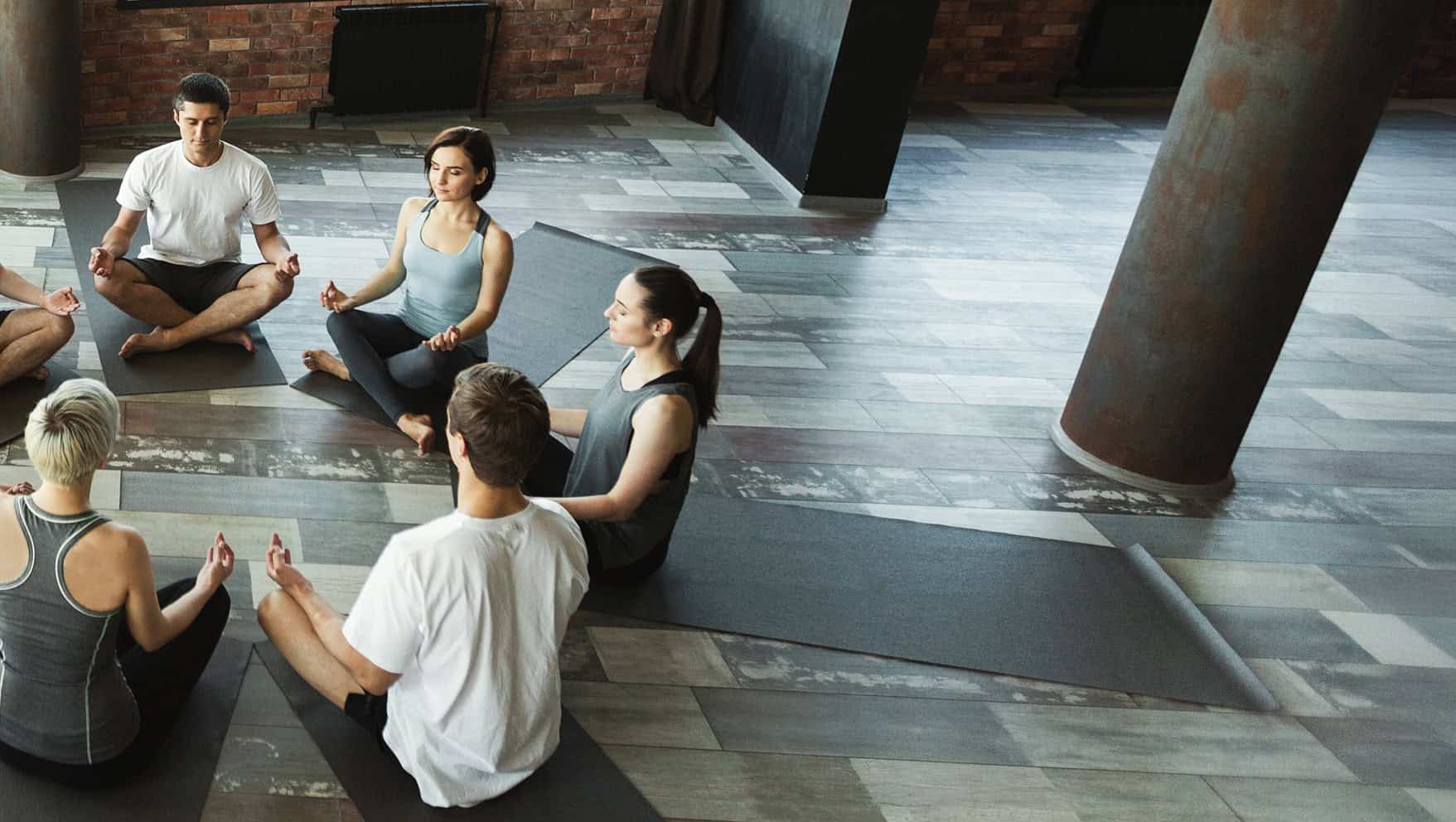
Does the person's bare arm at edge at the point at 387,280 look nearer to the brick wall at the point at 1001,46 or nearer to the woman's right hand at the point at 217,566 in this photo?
the woman's right hand at the point at 217,566

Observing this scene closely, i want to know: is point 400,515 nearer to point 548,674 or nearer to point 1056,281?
point 548,674

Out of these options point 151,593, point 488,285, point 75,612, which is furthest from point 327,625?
point 488,285

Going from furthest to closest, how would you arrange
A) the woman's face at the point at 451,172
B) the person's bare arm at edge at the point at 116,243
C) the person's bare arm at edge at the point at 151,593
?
the person's bare arm at edge at the point at 116,243 < the woman's face at the point at 451,172 < the person's bare arm at edge at the point at 151,593

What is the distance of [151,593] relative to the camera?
2568 millimetres

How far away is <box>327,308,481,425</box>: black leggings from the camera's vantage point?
447cm

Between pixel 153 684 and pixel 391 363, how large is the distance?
1.84 meters

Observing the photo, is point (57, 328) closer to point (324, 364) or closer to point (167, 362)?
point (167, 362)

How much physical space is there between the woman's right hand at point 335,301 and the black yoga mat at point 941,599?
4.42ft

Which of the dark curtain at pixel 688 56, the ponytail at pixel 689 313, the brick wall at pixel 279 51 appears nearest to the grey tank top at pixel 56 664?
the ponytail at pixel 689 313

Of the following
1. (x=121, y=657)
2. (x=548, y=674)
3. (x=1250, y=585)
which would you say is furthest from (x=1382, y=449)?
(x=121, y=657)

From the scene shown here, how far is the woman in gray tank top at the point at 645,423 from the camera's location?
3.39 metres

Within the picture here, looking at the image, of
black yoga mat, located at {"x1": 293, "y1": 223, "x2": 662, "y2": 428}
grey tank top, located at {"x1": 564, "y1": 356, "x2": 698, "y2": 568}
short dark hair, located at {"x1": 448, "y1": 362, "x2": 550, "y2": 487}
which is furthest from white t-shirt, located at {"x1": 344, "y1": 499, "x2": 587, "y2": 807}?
black yoga mat, located at {"x1": 293, "y1": 223, "x2": 662, "y2": 428}

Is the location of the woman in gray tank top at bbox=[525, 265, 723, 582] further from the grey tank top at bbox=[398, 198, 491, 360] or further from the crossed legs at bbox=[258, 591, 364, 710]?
the grey tank top at bbox=[398, 198, 491, 360]

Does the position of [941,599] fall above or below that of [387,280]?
below
